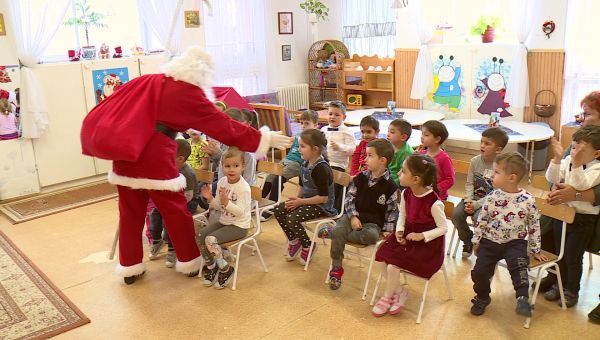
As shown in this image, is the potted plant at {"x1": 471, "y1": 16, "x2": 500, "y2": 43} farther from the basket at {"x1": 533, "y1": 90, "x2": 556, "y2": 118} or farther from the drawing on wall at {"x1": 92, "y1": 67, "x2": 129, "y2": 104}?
the drawing on wall at {"x1": 92, "y1": 67, "x2": 129, "y2": 104}

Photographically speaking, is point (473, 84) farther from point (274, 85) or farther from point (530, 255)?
point (530, 255)

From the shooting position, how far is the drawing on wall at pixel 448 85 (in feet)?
23.3

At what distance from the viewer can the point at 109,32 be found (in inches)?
271

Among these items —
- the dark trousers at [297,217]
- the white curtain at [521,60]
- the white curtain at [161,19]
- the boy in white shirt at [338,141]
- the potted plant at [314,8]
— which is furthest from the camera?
the potted plant at [314,8]

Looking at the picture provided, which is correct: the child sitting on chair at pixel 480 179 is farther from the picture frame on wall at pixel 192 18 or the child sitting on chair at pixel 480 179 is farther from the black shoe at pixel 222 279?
the picture frame on wall at pixel 192 18

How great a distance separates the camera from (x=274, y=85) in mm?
8664

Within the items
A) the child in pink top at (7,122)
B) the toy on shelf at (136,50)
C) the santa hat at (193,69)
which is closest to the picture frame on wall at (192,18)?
the toy on shelf at (136,50)

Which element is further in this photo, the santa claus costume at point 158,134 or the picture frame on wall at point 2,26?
the picture frame on wall at point 2,26

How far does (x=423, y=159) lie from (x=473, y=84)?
4283 mm

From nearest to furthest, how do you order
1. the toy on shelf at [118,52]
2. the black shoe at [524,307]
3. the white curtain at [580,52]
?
the black shoe at [524,307]
the white curtain at [580,52]
the toy on shelf at [118,52]

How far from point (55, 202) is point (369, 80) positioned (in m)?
4.78

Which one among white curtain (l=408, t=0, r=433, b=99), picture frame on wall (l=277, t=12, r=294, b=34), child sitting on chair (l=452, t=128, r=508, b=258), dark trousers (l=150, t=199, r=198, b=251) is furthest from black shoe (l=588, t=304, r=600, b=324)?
picture frame on wall (l=277, t=12, r=294, b=34)

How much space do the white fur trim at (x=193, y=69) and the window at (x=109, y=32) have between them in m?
3.63

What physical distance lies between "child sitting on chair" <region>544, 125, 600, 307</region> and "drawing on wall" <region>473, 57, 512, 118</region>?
3575 mm
